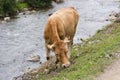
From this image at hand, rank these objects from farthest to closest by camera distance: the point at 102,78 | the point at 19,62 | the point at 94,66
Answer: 1. the point at 19,62
2. the point at 94,66
3. the point at 102,78

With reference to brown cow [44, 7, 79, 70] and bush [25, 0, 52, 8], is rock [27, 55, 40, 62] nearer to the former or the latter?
brown cow [44, 7, 79, 70]

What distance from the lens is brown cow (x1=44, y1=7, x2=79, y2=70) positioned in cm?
1218

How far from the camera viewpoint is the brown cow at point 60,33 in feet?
40.0

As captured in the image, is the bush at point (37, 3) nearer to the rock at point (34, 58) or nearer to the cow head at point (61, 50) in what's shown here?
the rock at point (34, 58)

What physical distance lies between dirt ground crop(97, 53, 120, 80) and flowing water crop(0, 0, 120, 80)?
717 cm

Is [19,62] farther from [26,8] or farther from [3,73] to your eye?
[26,8]

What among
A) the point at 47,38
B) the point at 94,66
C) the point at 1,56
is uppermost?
the point at 47,38

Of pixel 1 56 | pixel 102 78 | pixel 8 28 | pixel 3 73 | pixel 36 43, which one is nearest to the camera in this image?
pixel 102 78

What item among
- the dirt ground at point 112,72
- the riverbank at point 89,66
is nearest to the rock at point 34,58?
the riverbank at point 89,66

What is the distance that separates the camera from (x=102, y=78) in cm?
1146

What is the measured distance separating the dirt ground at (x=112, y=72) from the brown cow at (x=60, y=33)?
1.43m

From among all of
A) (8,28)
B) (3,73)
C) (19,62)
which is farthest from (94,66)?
(8,28)

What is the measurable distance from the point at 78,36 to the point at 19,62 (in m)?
7.07

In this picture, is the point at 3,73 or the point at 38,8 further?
the point at 38,8
